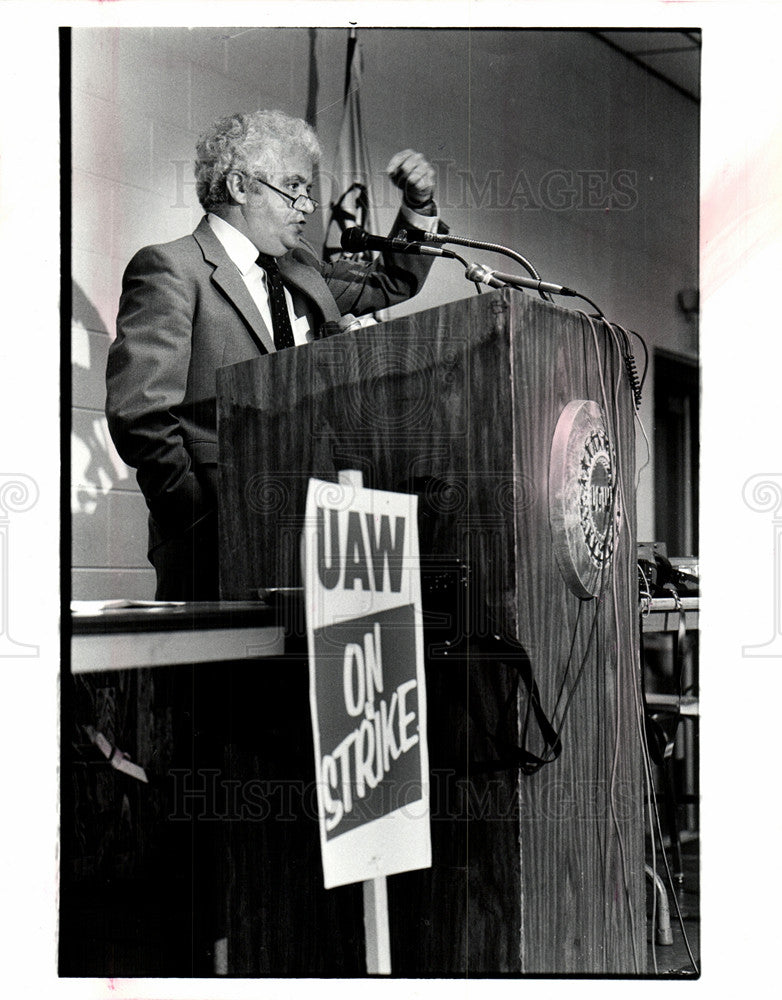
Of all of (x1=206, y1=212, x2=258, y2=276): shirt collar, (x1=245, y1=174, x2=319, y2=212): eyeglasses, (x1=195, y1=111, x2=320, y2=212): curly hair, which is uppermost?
(x1=195, y1=111, x2=320, y2=212): curly hair

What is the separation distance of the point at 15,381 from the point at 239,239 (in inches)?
22.7

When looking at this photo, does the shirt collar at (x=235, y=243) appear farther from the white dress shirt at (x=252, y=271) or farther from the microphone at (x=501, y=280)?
the microphone at (x=501, y=280)

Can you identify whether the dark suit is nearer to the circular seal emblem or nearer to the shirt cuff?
the shirt cuff

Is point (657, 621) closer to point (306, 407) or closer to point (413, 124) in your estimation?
point (306, 407)

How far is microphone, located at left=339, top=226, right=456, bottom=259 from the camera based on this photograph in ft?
7.10

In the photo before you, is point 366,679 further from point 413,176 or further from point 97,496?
point 413,176

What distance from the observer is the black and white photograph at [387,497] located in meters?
1.82

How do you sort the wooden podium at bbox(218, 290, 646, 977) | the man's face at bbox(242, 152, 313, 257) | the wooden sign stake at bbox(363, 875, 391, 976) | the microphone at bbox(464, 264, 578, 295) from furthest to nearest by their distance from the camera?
1. the man's face at bbox(242, 152, 313, 257)
2. the microphone at bbox(464, 264, 578, 295)
3. the wooden sign stake at bbox(363, 875, 391, 976)
4. the wooden podium at bbox(218, 290, 646, 977)

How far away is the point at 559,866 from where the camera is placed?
1768 millimetres

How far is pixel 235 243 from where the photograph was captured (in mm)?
2158

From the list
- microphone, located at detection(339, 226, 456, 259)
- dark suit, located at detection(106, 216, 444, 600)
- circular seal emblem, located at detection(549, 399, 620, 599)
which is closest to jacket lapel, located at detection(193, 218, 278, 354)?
dark suit, located at detection(106, 216, 444, 600)

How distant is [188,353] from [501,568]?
0.80m

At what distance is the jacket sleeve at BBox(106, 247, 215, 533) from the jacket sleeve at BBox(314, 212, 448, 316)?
304 mm

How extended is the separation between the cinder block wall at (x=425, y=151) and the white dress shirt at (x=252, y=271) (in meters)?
0.07
